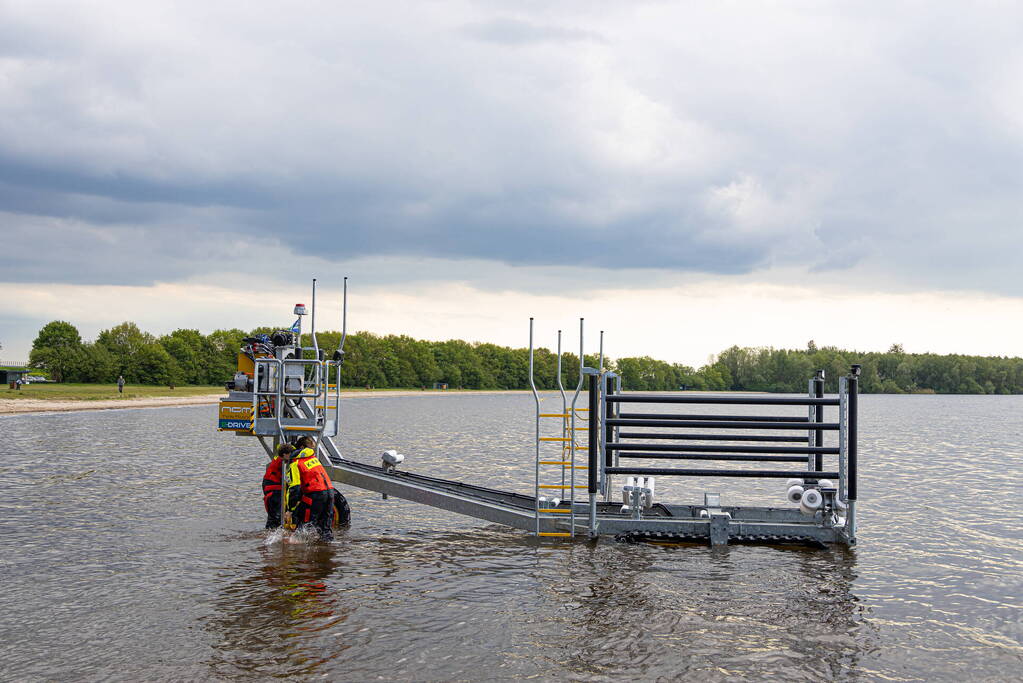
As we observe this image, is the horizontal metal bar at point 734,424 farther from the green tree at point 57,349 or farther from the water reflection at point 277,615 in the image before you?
the green tree at point 57,349

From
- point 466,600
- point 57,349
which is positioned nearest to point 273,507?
point 466,600

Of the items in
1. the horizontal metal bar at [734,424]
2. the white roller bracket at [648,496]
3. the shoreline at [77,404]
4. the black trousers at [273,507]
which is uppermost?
the horizontal metal bar at [734,424]

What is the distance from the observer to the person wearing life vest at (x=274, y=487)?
1322 centimetres

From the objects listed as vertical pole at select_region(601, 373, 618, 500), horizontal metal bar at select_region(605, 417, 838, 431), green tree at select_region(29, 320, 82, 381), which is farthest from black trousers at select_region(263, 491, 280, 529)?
green tree at select_region(29, 320, 82, 381)

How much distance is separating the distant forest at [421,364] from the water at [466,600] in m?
89.7

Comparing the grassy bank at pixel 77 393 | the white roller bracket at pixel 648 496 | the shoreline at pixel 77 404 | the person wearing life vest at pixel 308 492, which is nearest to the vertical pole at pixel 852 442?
the white roller bracket at pixel 648 496

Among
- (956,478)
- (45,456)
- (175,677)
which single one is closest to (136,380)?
(45,456)

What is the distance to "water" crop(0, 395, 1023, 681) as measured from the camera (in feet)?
25.3

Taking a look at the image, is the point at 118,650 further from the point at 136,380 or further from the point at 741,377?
the point at 741,377

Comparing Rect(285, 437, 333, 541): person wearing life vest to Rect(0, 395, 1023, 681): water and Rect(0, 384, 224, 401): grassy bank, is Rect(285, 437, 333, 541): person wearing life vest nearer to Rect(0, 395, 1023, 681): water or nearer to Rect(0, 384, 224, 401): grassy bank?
Rect(0, 395, 1023, 681): water

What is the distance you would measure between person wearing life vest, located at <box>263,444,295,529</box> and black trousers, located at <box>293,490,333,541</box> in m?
0.62

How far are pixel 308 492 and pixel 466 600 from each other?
389cm

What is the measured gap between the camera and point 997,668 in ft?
26.1

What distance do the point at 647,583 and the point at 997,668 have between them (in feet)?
13.2
